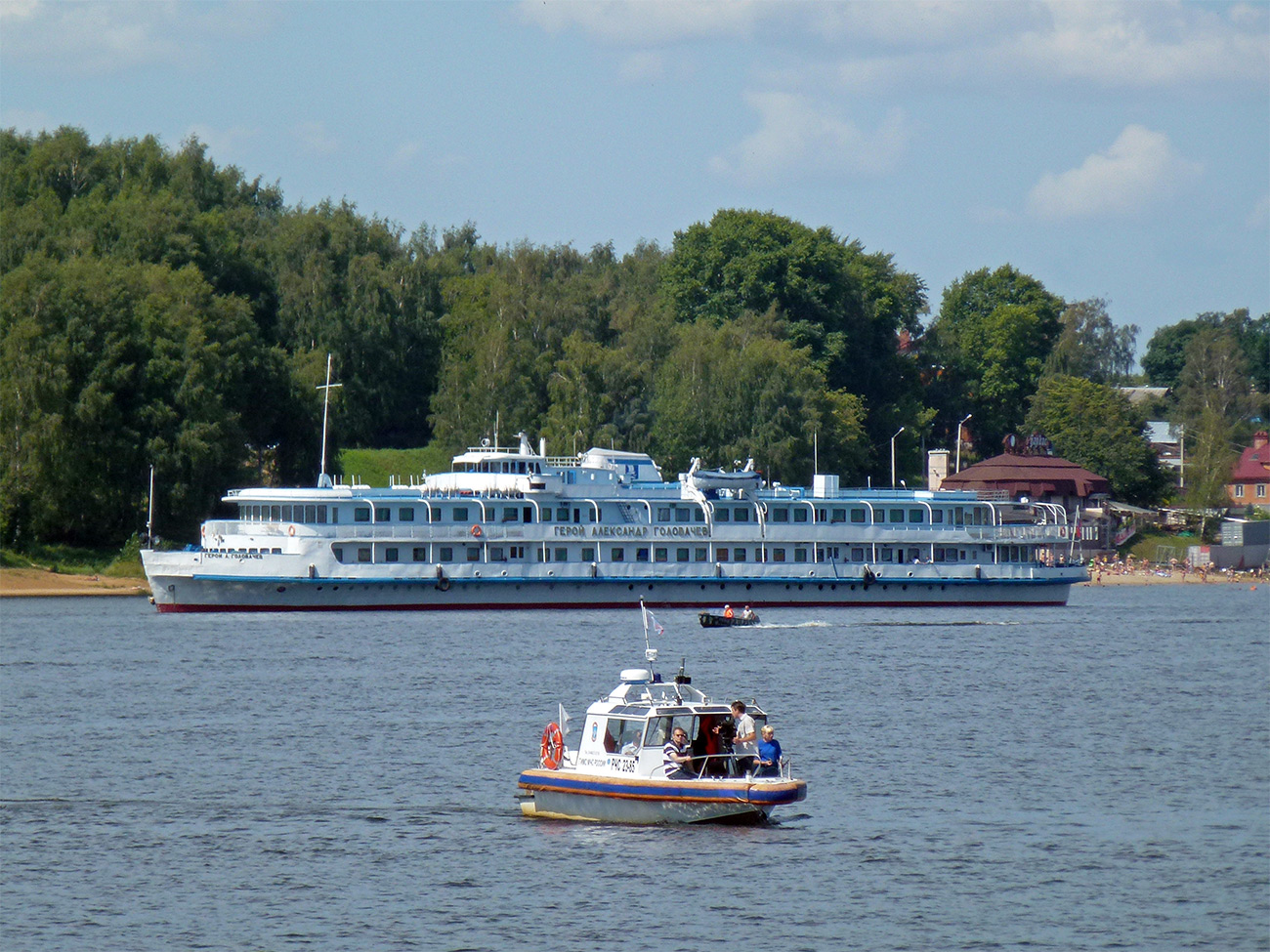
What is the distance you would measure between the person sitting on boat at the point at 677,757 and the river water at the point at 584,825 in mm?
1096

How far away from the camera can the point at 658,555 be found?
87.1 m

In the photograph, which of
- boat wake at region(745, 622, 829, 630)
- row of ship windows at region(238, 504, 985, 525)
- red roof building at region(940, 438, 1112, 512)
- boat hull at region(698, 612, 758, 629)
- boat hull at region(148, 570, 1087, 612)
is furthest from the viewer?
red roof building at region(940, 438, 1112, 512)

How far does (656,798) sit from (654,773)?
0.46 meters

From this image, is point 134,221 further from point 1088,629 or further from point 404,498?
point 1088,629

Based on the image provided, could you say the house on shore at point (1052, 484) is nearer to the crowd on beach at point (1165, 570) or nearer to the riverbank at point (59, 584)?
the crowd on beach at point (1165, 570)

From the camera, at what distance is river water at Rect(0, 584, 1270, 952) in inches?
1086

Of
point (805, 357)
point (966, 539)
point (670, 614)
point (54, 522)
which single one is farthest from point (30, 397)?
point (805, 357)

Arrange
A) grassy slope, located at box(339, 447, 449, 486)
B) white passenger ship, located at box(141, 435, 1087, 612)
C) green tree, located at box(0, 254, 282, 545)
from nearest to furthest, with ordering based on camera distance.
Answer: white passenger ship, located at box(141, 435, 1087, 612), green tree, located at box(0, 254, 282, 545), grassy slope, located at box(339, 447, 449, 486)

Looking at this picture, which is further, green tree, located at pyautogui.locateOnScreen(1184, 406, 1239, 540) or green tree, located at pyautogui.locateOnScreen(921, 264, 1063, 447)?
green tree, located at pyautogui.locateOnScreen(921, 264, 1063, 447)

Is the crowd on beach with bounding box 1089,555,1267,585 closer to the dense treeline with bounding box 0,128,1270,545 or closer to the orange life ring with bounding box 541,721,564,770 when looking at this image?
the dense treeline with bounding box 0,128,1270,545

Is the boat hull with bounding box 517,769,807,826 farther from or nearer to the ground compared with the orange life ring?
nearer to the ground

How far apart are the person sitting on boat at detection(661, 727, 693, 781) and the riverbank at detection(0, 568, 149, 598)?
205ft

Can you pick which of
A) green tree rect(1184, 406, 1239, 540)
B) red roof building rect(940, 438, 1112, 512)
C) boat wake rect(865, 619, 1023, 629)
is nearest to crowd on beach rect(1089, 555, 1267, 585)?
red roof building rect(940, 438, 1112, 512)

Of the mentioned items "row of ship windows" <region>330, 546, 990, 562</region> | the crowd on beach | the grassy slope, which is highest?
the grassy slope
